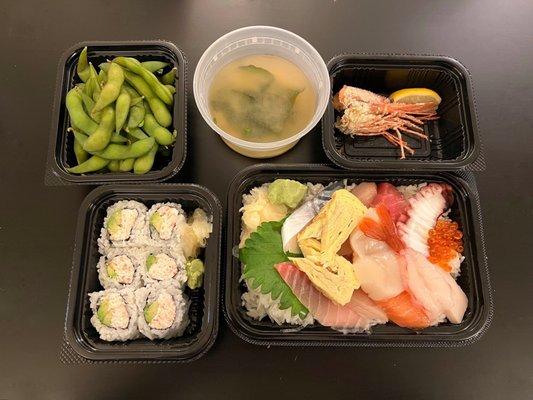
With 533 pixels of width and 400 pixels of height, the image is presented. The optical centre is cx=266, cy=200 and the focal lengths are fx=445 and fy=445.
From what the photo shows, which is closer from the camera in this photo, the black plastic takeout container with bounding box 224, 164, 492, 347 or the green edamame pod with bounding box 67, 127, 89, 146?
the black plastic takeout container with bounding box 224, 164, 492, 347

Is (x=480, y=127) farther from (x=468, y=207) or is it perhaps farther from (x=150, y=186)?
(x=150, y=186)

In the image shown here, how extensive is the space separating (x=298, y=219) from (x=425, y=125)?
902mm

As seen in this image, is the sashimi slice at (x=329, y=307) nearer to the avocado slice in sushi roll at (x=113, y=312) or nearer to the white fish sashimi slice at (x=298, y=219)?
the white fish sashimi slice at (x=298, y=219)

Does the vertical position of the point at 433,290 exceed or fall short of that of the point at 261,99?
it falls short

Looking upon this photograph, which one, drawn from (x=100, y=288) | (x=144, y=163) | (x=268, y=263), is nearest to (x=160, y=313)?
(x=100, y=288)

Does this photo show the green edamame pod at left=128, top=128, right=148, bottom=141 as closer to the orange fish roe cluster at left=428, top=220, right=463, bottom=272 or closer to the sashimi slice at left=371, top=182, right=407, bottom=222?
the sashimi slice at left=371, top=182, right=407, bottom=222

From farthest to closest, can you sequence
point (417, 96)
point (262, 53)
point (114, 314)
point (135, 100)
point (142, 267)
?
1. point (417, 96)
2. point (262, 53)
3. point (135, 100)
4. point (142, 267)
5. point (114, 314)

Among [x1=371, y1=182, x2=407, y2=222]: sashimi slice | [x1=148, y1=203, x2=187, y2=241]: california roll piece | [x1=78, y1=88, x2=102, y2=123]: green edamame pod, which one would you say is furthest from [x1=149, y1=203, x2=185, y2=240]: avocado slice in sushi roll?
[x1=371, y1=182, x2=407, y2=222]: sashimi slice

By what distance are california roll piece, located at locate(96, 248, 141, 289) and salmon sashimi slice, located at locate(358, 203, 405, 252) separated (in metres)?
0.97

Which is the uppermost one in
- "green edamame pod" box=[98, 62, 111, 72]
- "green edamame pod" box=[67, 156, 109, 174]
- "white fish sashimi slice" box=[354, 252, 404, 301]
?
"green edamame pod" box=[98, 62, 111, 72]

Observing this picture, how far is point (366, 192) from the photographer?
6.57 ft

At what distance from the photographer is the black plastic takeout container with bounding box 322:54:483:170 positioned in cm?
198

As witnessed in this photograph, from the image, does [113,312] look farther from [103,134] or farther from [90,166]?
[103,134]

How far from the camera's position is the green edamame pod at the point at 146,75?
Result: 197 centimetres
